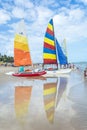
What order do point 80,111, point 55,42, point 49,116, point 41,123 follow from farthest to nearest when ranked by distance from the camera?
point 55,42, point 80,111, point 49,116, point 41,123

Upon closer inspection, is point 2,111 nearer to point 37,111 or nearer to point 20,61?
point 37,111

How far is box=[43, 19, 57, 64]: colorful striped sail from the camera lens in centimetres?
3719

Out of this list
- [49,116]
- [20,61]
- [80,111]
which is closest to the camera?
[49,116]

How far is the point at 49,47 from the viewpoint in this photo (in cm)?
3744

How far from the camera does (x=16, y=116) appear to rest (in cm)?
943

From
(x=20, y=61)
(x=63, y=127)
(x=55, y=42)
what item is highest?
(x=55, y=42)

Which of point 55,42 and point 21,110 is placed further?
point 55,42

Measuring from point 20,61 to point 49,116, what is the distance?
81.7ft

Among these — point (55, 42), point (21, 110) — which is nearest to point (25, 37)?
point (55, 42)

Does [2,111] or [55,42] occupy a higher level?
[55,42]

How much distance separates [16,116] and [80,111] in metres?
2.56

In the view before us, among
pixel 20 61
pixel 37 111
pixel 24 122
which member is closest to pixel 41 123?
pixel 24 122

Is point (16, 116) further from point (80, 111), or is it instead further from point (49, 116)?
point (80, 111)

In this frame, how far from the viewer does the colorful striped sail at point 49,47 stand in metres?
37.2
